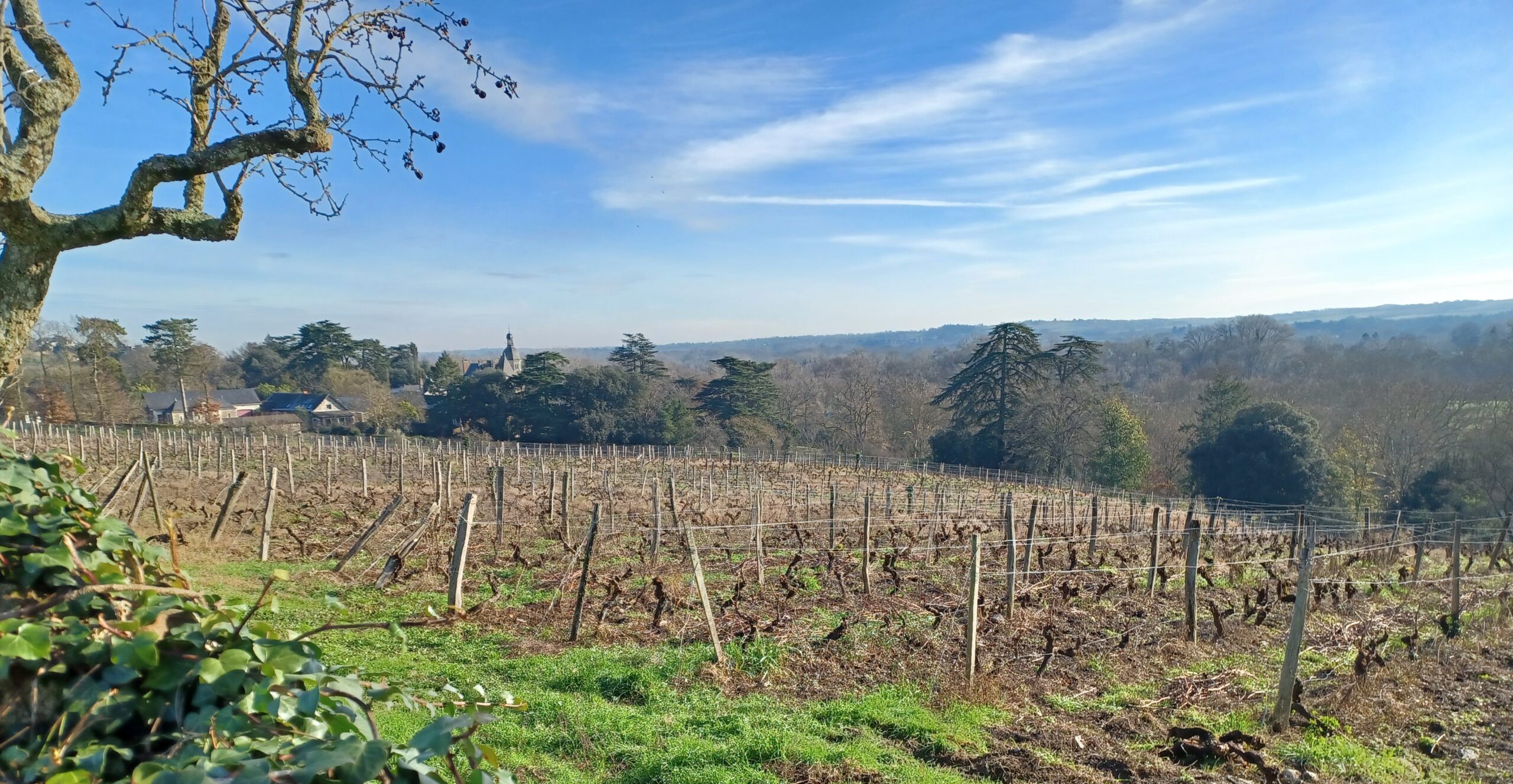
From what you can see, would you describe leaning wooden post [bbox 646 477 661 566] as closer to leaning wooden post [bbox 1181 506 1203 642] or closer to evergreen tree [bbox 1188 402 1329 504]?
leaning wooden post [bbox 1181 506 1203 642]

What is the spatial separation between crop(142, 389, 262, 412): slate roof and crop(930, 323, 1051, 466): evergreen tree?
51002mm

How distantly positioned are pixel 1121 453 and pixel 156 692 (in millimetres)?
40975

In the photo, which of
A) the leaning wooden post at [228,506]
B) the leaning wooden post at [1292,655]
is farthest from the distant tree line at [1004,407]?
the leaning wooden post at [1292,655]

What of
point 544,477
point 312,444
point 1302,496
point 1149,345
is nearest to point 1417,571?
point 1302,496

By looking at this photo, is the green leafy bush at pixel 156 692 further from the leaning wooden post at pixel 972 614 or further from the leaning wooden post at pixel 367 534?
the leaning wooden post at pixel 367 534

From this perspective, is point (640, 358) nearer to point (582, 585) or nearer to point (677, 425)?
point (677, 425)

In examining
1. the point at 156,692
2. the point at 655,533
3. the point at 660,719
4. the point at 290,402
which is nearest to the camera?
the point at 156,692

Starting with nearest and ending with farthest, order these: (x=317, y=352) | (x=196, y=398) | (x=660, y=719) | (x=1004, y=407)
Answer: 1. (x=660, y=719)
2. (x=1004, y=407)
3. (x=196, y=398)
4. (x=317, y=352)

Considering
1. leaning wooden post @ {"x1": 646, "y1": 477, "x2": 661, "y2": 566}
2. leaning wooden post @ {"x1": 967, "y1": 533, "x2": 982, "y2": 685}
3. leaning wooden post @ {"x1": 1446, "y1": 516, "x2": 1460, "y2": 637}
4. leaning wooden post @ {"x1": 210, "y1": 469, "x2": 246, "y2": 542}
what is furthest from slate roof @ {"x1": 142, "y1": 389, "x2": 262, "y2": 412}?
leaning wooden post @ {"x1": 1446, "y1": 516, "x2": 1460, "y2": 637}

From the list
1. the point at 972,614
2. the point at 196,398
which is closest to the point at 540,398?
the point at 196,398

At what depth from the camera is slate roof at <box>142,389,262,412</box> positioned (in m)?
54.2

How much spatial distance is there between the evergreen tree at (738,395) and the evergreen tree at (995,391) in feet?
38.0

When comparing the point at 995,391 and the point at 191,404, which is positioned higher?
the point at 995,391

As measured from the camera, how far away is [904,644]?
8078 millimetres
